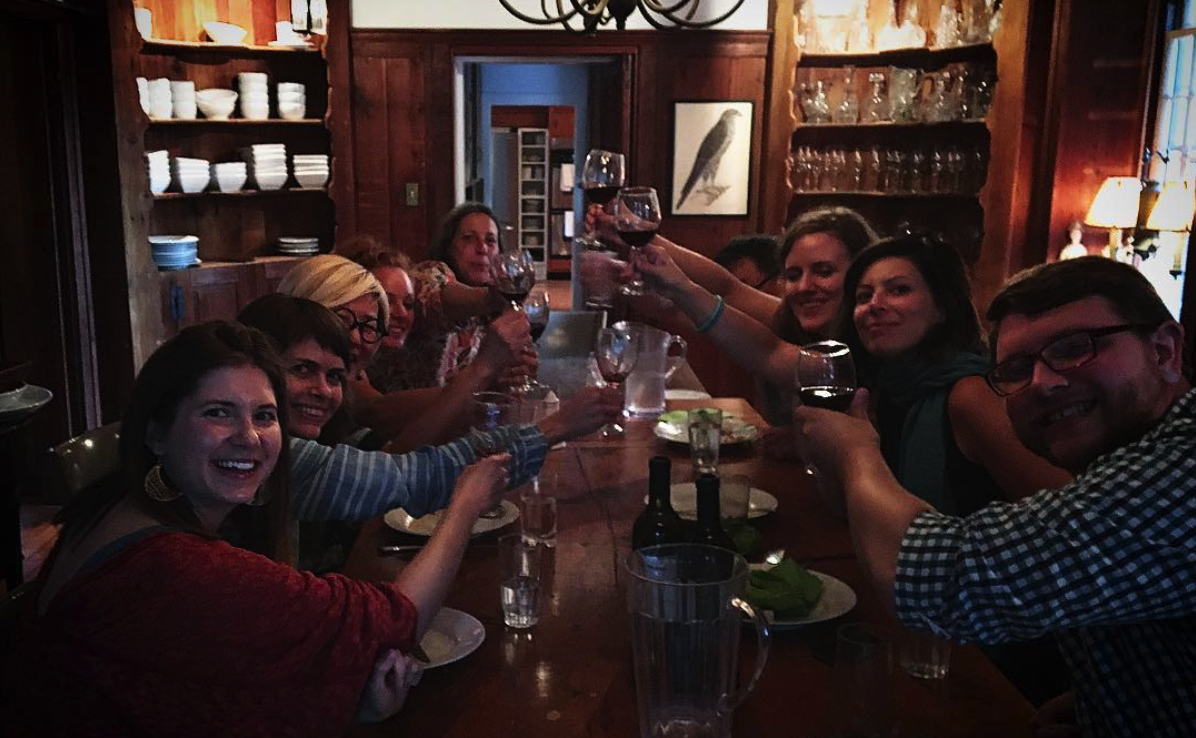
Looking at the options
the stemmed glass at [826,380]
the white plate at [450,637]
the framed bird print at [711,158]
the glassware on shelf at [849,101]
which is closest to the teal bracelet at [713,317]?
the stemmed glass at [826,380]

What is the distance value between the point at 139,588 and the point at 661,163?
4936mm

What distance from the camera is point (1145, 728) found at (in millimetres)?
1235

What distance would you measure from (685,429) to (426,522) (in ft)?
3.02

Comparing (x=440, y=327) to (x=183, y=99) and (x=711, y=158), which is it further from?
(x=711, y=158)

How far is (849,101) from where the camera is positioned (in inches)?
210

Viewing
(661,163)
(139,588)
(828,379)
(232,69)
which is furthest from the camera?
(661,163)

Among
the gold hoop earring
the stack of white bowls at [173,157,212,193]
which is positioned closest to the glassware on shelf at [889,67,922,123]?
the stack of white bowls at [173,157,212,193]

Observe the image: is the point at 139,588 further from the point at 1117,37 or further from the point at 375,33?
the point at 375,33

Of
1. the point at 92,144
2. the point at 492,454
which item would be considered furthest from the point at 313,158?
the point at 492,454

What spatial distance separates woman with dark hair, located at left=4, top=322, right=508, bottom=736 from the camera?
121 cm

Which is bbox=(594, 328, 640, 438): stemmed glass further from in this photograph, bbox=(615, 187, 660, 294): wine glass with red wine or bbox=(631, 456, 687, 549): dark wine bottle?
bbox=(631, 456, 687, 549): dark wine bottle

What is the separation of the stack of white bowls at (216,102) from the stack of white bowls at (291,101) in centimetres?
24

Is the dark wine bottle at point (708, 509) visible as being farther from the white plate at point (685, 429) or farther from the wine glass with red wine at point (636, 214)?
the wine glass with red wine at point (636, 214)

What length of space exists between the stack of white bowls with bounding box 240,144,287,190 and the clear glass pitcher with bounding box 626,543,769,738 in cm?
471
